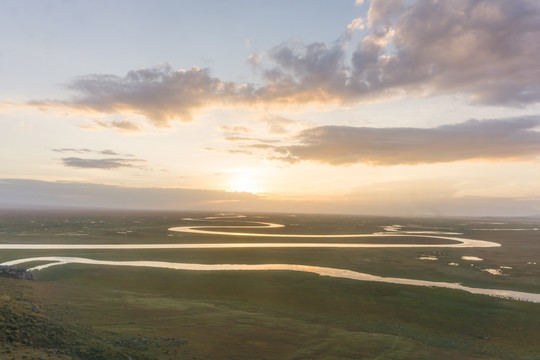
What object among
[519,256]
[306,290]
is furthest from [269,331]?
[519,256]

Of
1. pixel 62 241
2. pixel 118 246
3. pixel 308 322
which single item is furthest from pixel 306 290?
pixel 62 241

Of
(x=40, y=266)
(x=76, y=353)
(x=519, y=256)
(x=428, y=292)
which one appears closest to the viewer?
(x=76, y=353)

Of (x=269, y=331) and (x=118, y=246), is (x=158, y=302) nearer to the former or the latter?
(x=269, y=331)

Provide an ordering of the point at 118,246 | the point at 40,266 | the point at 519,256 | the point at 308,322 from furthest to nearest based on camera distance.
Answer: the point at 118,246, the point at 519,256, the point at 40,266, the point at 308,322

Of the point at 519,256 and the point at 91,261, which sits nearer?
the point at 91,261

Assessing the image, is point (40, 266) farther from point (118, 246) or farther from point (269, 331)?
point (269, 331)

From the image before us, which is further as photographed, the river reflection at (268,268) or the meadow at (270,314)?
the river reflection at (268,268)

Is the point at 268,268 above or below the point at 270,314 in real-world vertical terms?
below

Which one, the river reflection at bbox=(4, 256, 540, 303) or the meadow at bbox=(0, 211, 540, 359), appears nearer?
the meadow at bbox=(0, 211, 540, 359)

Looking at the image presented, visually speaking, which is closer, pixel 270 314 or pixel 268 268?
pixel 270 314

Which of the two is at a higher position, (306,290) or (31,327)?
(31,327)
